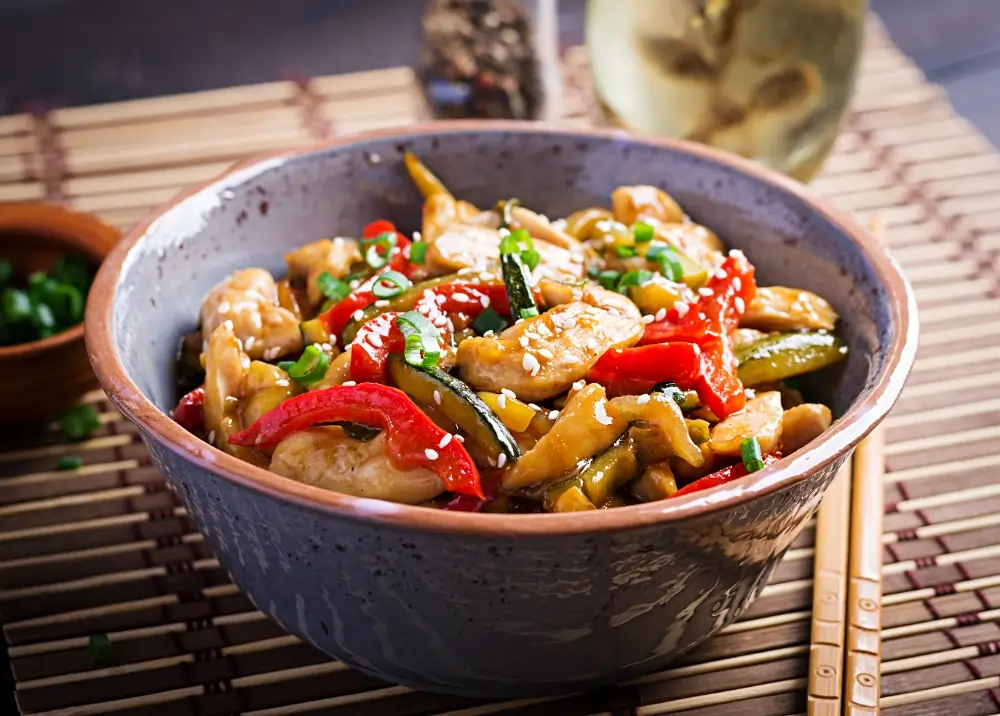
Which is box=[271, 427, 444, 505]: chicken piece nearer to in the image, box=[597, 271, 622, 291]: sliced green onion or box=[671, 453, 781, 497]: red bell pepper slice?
box=[671, 453, 781, 497]: red bell pepper slice

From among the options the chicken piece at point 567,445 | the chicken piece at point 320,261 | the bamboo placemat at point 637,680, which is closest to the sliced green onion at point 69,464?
the bamboo placemat at point 637,680

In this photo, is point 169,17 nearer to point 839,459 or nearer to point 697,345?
point 697,345

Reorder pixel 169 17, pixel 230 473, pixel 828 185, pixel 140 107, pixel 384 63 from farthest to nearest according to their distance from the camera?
pixel 169 17 → pixel 384 63 → pixel 140 107 → pixel 828 185 → pixel 230 473

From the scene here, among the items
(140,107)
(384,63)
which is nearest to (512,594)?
(140,107)

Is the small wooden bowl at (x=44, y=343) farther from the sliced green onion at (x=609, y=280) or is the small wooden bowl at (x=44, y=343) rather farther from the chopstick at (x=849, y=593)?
the chopstick at (x=849, y=593)

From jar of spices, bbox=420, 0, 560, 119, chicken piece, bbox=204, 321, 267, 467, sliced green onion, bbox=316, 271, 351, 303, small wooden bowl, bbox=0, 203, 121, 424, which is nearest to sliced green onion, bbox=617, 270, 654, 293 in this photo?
sliced green onion, bbox=316, 271, 351, 303

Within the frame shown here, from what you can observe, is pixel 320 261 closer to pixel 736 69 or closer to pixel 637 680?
pixel 637 680

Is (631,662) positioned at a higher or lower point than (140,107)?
lower
